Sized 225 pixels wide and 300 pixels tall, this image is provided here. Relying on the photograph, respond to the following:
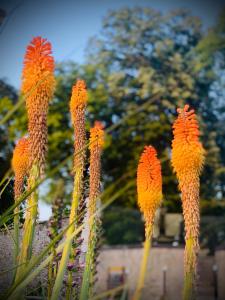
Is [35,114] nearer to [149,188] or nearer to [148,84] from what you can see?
[149,188]

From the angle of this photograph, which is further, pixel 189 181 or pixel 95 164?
pixel 95 164

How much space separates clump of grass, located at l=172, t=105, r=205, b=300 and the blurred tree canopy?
5989 mm

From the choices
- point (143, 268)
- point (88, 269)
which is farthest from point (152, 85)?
point (143, 268)

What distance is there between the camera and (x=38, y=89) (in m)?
1.22

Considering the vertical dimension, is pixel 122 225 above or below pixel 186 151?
above

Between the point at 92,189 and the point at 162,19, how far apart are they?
257 inches

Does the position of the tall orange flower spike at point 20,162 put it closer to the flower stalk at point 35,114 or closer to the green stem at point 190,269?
the flower stalk at point 35,114

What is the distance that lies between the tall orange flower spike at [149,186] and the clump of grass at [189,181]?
5 centimetres

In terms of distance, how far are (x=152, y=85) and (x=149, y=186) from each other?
6.64 metres

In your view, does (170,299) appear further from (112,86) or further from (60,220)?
(60,220)

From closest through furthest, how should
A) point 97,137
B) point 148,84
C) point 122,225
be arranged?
point 97,137 → point 122,225 → point 148,84

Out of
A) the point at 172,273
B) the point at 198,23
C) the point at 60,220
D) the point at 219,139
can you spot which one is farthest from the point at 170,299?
the point at 60,220

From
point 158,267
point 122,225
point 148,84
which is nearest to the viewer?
point 158,267

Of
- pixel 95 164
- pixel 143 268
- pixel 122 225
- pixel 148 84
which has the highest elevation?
pixel 148 84
